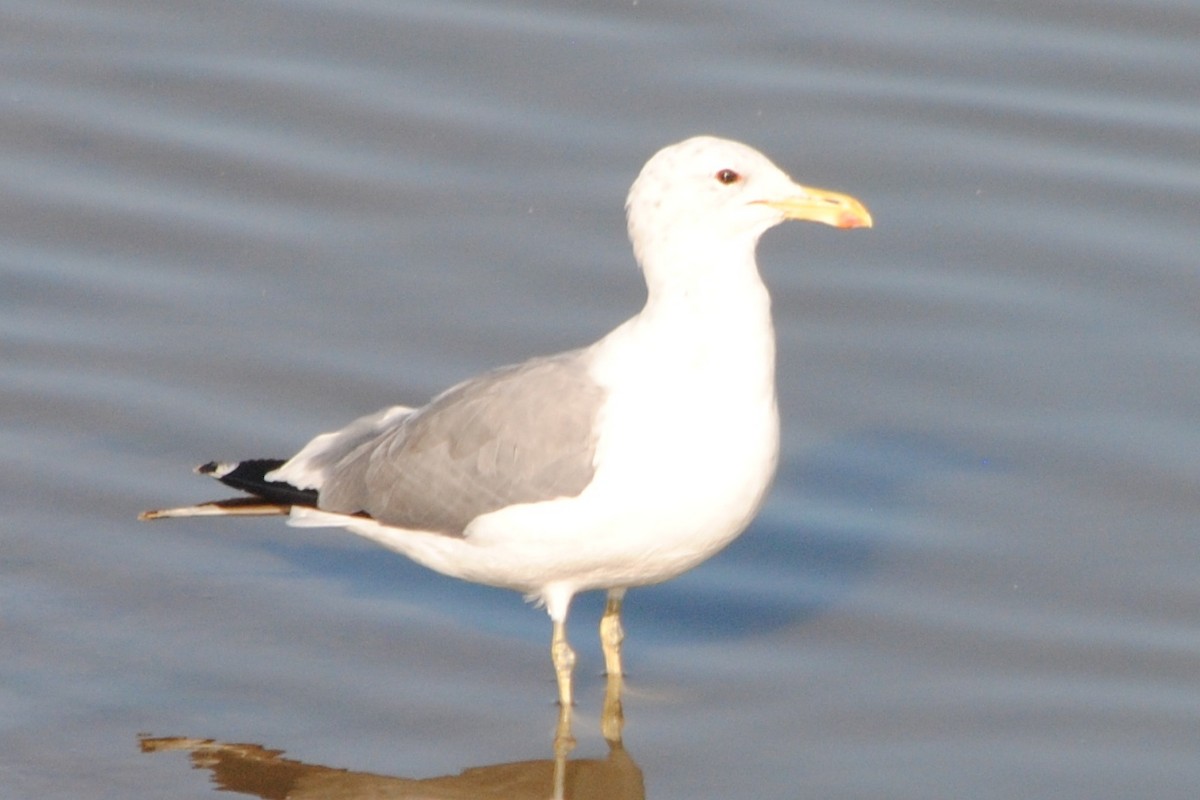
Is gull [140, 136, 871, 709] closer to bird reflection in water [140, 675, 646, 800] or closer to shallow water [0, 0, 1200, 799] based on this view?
bird reflection in water [140, 675, 646, 800]

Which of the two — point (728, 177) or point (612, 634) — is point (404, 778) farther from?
point (728, 177)

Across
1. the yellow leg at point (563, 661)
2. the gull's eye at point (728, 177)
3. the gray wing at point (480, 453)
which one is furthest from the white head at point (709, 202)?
the yellow leg at point (563, 661)

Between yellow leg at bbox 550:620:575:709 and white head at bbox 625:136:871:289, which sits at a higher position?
white head at bbox 625:136:871:289

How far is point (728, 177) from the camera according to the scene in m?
6.21

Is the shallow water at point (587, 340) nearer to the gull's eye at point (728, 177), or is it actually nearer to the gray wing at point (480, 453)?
the gray wing at point (480, 453)

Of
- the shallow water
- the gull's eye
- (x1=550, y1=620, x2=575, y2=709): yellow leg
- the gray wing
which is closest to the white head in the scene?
the gull's eye

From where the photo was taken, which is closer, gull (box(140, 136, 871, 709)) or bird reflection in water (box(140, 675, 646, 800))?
gull (box(140, 136, 871, 709))

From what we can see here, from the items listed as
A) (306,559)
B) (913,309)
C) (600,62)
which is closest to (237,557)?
(306,559)

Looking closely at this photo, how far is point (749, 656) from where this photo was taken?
6902 mm

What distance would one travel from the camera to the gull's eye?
6.20 metres

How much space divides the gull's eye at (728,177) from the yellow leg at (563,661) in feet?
4.56

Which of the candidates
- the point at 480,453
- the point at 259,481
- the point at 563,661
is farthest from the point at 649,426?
the point at 259,481

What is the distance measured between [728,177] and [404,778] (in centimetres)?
192

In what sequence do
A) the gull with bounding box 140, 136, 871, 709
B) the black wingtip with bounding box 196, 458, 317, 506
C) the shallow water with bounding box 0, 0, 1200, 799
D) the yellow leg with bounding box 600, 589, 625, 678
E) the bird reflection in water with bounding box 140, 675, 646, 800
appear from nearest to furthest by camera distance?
1. the gull with bounding box 140, 136, 871, 709
2. the bird reflection in water with bounding box 140, 675, 646, 800
3. the shallow water with bounding box 0, 0, 1200, 799
4. the yellow leg with bounding box 600, 589, 625, 678
5. the black wingtip with bounding box 196, 458, 317, 506
